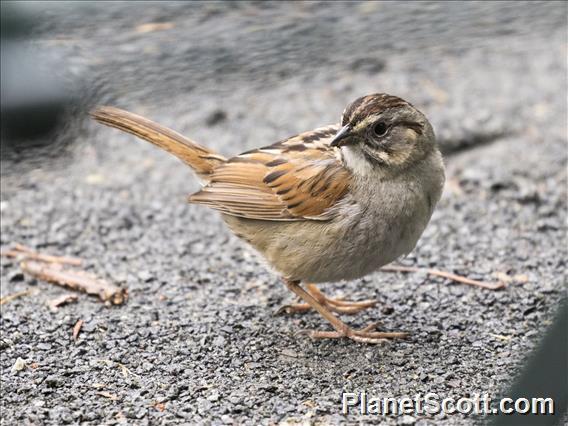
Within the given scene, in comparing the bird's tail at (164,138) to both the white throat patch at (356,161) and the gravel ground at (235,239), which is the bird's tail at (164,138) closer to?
the gravel ground at (235,239)

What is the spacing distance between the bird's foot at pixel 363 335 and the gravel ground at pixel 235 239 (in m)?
0.06

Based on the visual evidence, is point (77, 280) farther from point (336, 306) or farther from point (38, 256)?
point (336, 306)

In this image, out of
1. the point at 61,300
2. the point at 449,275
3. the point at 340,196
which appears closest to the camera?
the point at 340,196

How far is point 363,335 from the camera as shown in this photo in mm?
4859

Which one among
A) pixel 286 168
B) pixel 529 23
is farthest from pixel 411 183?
pixel 529 23

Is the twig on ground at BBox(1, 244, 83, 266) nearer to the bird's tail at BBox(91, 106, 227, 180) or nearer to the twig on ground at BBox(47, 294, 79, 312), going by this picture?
the twig on ground at BBox(47, 294, 79, 312)

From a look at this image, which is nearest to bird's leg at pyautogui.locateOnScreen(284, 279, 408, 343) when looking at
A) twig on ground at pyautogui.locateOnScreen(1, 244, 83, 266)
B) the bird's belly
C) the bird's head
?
the bird's belly

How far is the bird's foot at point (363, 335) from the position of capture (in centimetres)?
482

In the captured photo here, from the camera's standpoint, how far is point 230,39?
7.50 m

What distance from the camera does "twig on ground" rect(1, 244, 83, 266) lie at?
555 cm

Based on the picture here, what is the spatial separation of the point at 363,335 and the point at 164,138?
1625 mm

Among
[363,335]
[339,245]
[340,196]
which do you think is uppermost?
[340,196]

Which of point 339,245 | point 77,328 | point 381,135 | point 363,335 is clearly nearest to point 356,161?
point 381,135

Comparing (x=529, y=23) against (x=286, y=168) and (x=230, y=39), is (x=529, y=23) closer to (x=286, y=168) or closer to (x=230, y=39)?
(x=230, y=39)
